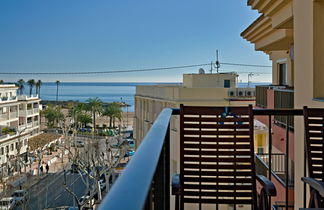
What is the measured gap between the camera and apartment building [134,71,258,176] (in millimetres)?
16281

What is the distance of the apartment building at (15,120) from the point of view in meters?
28.1

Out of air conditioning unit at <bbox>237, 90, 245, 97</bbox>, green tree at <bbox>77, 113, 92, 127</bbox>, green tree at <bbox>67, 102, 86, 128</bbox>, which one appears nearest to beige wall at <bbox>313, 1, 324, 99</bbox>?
air conditioning unit at <bbox>237, 90, 245, 97</bbox>

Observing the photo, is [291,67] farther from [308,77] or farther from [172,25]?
[172,25]

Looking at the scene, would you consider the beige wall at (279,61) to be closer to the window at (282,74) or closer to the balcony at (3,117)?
the window at (282,74)

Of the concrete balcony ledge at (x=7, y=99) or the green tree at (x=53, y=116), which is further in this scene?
the green tree at (x=53, y=116)

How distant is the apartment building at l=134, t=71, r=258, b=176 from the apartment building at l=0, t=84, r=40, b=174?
11.1 metres

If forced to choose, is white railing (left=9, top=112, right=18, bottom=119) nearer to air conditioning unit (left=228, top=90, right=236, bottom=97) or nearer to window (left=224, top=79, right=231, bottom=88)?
window (left=224, top=79, right=231, bottom=88)

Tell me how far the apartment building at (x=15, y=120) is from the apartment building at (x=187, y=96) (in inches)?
439

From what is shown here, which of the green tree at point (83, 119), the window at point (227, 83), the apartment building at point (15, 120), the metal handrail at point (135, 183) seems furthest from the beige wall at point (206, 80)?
the green tree at point (83, 119)

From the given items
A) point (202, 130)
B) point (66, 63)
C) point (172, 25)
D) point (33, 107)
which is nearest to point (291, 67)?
point (202, 130)

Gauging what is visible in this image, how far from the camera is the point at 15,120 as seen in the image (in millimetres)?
35625

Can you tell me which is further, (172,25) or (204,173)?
(172,25)

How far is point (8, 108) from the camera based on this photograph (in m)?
34.3

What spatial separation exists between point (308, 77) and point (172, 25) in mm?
70552
